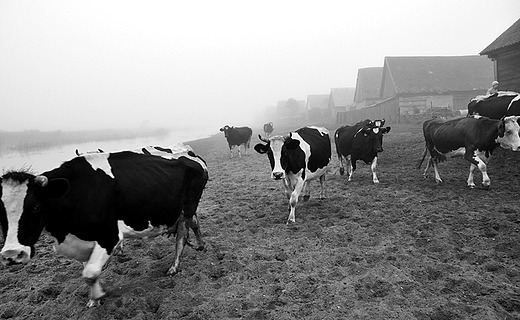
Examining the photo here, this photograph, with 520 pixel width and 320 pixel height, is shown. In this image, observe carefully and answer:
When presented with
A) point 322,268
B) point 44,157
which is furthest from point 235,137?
point 44,157

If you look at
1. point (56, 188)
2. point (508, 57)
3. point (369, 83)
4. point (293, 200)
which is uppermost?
point (369, 83)

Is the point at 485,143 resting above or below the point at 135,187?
below

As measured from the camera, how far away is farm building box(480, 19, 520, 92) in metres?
14.2

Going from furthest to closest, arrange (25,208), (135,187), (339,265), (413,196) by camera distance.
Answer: (413,196)
(339,265)
(135,187)
(25,208)

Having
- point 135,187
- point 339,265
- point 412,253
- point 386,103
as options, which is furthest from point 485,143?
point 386,103

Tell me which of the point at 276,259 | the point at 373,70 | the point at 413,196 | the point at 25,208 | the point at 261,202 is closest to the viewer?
the point at 25,208

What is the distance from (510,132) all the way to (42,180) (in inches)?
358

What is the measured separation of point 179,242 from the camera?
15.3ft

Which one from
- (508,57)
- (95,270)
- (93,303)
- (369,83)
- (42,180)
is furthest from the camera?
(369,83)

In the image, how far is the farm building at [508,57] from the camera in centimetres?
1422

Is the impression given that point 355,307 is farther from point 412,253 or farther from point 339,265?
point 412,253

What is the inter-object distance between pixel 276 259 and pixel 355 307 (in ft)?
5.14

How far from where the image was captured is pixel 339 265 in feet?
14.5

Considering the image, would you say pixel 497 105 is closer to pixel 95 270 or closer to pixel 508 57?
pixel 508 57
